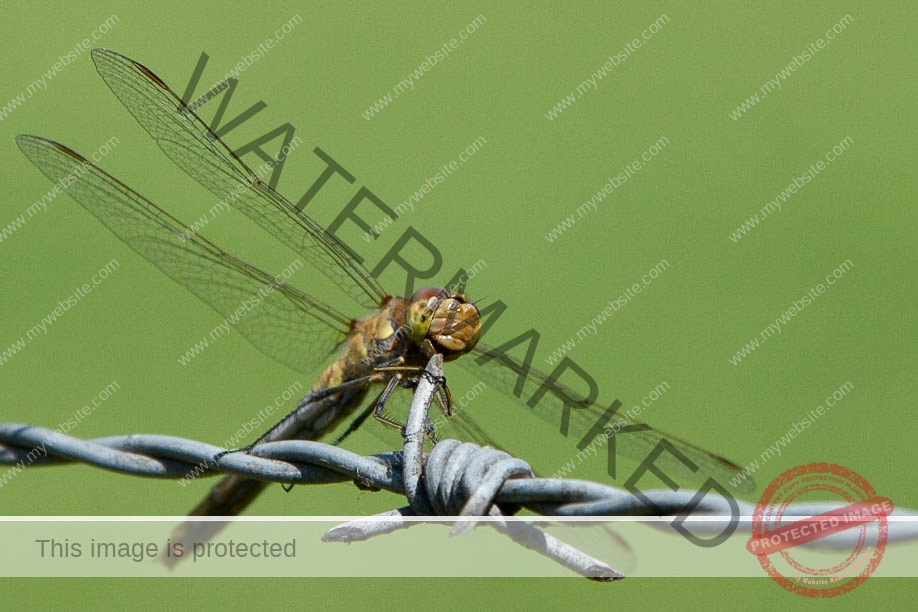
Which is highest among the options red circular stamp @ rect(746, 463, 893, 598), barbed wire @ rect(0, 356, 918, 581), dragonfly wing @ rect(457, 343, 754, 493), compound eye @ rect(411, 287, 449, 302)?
dragonfly wing @ rect(457, 343, 754, 493)

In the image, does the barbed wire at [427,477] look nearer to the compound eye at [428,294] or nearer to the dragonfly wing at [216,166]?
the compound eye at [428,294]

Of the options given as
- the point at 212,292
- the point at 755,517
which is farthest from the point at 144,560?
the point at 755,517

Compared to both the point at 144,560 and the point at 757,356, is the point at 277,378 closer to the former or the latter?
the point at 144,560

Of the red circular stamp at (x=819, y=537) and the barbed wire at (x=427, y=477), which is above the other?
the red circular stamp at (x=819, y=537)

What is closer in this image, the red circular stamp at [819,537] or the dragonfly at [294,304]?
the red circular stamp at [819,537]

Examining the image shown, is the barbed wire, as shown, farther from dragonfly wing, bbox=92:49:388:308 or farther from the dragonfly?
dragonfly wing, bbox=92:49:388:308

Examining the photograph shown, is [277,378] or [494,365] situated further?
[277,378]

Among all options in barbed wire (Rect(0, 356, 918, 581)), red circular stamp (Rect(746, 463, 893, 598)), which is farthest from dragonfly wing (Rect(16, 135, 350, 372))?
red circular stamp (Rect(746, 463, 893, 598))

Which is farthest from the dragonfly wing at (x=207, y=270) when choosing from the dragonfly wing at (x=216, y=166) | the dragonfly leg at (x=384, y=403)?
the dragonfly leg at (x=384, y=403)
